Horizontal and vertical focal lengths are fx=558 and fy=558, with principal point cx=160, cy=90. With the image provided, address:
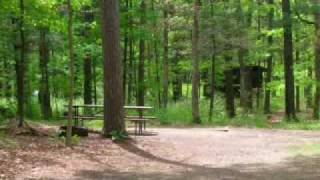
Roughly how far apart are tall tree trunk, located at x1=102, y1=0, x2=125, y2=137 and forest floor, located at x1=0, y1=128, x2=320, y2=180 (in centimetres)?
62

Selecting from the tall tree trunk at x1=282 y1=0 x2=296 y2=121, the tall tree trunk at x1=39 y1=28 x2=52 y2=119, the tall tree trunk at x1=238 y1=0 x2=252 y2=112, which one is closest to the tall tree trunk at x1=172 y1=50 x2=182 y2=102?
the tall tree trunk at x1=238 y1=0 x2=252 y2=112

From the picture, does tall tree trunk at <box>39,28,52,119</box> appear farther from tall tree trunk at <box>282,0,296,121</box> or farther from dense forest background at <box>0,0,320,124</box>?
tall tree trunk at <box>282,0,296,121</box>

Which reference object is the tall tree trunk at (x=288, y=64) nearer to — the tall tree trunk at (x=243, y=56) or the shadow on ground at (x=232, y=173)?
the tall tree trunk at (x=243, y=56)

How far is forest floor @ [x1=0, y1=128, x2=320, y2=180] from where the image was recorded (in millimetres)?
9836

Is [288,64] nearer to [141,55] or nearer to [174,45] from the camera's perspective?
[141,55]

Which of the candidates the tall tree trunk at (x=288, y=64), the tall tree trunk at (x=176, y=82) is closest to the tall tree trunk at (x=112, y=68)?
the tall tree trunk at (x=288, y=64)

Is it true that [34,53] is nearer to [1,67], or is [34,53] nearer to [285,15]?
[1,67]

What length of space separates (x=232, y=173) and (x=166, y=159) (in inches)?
82.5

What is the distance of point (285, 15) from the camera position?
909 inches

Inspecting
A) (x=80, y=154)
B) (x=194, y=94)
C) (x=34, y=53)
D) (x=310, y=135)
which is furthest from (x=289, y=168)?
(x=34, y=53)

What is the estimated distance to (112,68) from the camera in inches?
565

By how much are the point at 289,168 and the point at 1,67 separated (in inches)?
700

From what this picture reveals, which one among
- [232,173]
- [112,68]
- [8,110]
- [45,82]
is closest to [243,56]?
[45,82]

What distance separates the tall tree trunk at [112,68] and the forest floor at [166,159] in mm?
623
